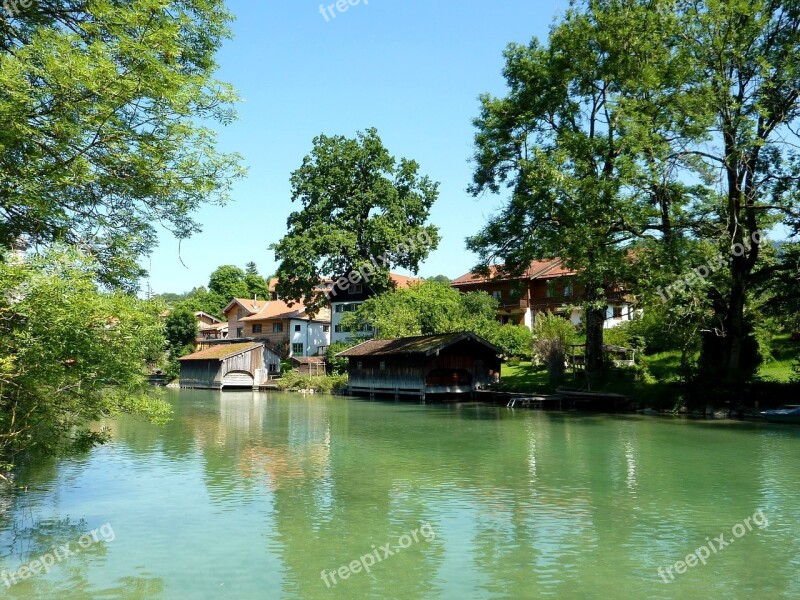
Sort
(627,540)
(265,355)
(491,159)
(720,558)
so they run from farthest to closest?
(265,355) < (491,159) < (627,540) < (720,558)

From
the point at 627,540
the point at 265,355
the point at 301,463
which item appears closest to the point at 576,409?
the point at 301,463

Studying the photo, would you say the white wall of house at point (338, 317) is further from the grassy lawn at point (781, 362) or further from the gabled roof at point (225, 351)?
the grassy lawn at point (781, 362)

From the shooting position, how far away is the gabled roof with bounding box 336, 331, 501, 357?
38375 mm

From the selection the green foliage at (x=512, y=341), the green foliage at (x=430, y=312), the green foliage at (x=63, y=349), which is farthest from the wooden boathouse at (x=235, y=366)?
the green foliage at (x=63, y=349)

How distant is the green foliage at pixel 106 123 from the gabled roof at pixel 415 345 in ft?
90.6

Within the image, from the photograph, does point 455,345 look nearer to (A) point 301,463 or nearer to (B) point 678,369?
(B) point 678,369

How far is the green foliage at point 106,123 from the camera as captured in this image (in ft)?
29.1

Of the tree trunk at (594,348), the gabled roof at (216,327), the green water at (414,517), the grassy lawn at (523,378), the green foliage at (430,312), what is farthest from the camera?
the gabled roof at (216,327)

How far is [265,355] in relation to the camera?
58906 mm

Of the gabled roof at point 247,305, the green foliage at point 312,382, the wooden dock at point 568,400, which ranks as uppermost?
the gabled roof at point 247,305

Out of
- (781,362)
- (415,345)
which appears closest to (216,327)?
(415,345)

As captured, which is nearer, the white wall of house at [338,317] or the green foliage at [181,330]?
the white wall of house at [338,317]

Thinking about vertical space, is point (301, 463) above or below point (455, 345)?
below

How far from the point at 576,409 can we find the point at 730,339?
8.01 metres
